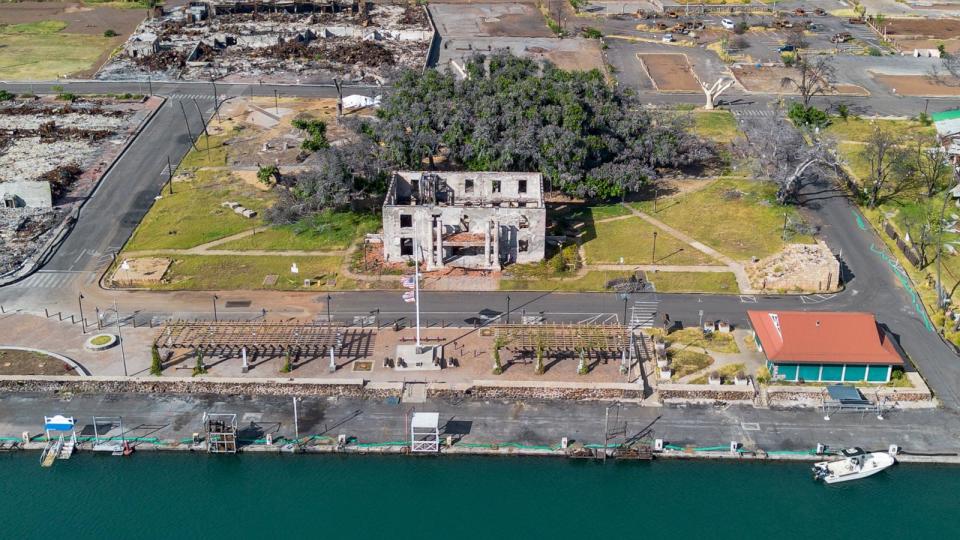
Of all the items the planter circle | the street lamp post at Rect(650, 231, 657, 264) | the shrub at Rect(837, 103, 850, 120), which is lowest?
the planter circle

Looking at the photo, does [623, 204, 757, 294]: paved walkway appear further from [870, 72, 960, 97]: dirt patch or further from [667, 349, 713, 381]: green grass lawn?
[870, 72, 960, 97]: dirt patch

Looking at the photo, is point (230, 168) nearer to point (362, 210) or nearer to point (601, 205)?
point (362, 210)

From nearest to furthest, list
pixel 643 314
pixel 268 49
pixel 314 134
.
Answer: pixel 643 314 → pixel 314 134 → pixel 268 49

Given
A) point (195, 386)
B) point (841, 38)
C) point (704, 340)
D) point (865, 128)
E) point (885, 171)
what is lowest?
point (195, 386)

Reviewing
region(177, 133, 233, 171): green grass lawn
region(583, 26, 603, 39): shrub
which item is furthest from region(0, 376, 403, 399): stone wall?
region(583, 26, 603, 39): shrub

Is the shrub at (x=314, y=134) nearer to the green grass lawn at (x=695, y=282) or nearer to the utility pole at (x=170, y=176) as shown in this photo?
the utility pole at (x=170, y=176)

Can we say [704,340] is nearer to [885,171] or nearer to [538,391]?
[538,391]

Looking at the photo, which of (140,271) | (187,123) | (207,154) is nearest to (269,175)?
(207,154)
